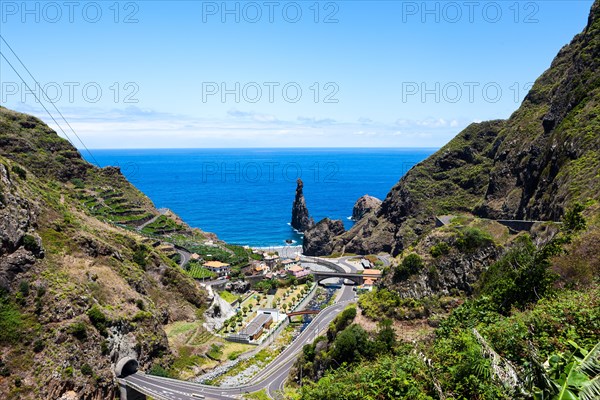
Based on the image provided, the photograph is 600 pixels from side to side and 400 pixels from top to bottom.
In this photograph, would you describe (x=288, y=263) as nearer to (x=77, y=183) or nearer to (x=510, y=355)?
(x=77, y=183)

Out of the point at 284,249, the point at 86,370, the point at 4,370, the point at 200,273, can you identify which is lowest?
the point at 284,249

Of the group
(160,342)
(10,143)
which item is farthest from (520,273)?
(10,143)

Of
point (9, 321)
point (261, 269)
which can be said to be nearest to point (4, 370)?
point (9, 321)

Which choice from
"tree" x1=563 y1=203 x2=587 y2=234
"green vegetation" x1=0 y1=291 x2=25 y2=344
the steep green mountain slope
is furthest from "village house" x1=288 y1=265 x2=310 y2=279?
"tree" x1=563 y1=203 x2=587 y2=234

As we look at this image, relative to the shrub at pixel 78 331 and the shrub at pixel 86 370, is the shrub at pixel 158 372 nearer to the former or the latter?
the shrub at pixel 86 370

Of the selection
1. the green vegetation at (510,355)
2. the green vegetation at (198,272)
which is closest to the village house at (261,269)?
the green vegetation at (198,272)

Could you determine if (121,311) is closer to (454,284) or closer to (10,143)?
(454,284)
